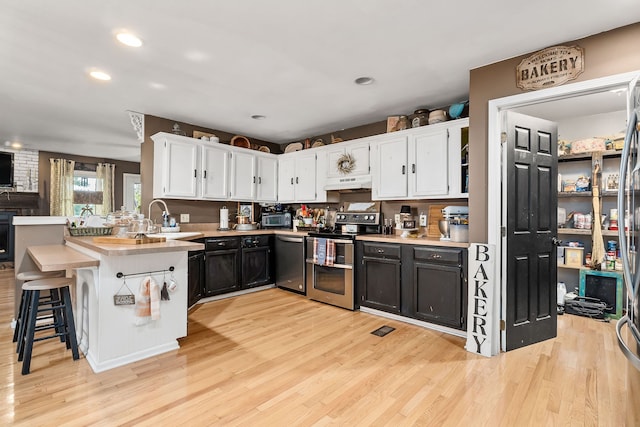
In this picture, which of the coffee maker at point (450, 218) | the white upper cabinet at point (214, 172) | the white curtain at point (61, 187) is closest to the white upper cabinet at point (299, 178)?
the white upper cabinet at point (214, 172)

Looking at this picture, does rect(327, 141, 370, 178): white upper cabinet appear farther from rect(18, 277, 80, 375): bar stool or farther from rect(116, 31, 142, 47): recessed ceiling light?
rect(18, 277, 80, 375): bar stool

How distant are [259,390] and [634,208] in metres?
2.24

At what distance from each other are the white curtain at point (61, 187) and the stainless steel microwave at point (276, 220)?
184 inches

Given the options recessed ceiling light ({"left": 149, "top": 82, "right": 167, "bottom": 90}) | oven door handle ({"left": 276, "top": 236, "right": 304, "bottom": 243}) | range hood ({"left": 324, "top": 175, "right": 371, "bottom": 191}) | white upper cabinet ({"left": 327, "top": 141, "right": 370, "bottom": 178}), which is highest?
recessed ceiling light ({"left": 149, "top": 82, "right": 167, "bottom": 90})

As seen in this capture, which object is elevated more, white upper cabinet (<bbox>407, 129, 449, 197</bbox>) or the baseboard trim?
white upper cabinet (<bbox>407, 129, 449, 197</bbox>)

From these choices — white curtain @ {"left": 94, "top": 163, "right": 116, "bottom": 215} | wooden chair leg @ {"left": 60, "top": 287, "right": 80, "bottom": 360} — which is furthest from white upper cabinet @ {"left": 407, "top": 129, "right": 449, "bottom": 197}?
white curtain @ {"left": 94, "top": 163, "right": 116, "bottom": 215}

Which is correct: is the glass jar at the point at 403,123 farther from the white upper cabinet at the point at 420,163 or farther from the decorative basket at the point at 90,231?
the decorative basket at the point at 90,231

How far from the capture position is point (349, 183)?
173 inches

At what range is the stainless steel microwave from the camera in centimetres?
520

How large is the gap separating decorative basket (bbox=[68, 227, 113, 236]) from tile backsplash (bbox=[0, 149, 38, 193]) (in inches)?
179

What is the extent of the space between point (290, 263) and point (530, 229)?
9.60 feet

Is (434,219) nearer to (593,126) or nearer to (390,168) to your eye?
(390,168)

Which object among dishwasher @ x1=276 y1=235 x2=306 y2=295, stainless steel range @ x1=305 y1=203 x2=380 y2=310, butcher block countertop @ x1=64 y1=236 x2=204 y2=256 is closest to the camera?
butcher block countertop @ x1=64 y1=236 x2=204 y2=256

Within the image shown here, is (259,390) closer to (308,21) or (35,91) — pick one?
(308,21)
